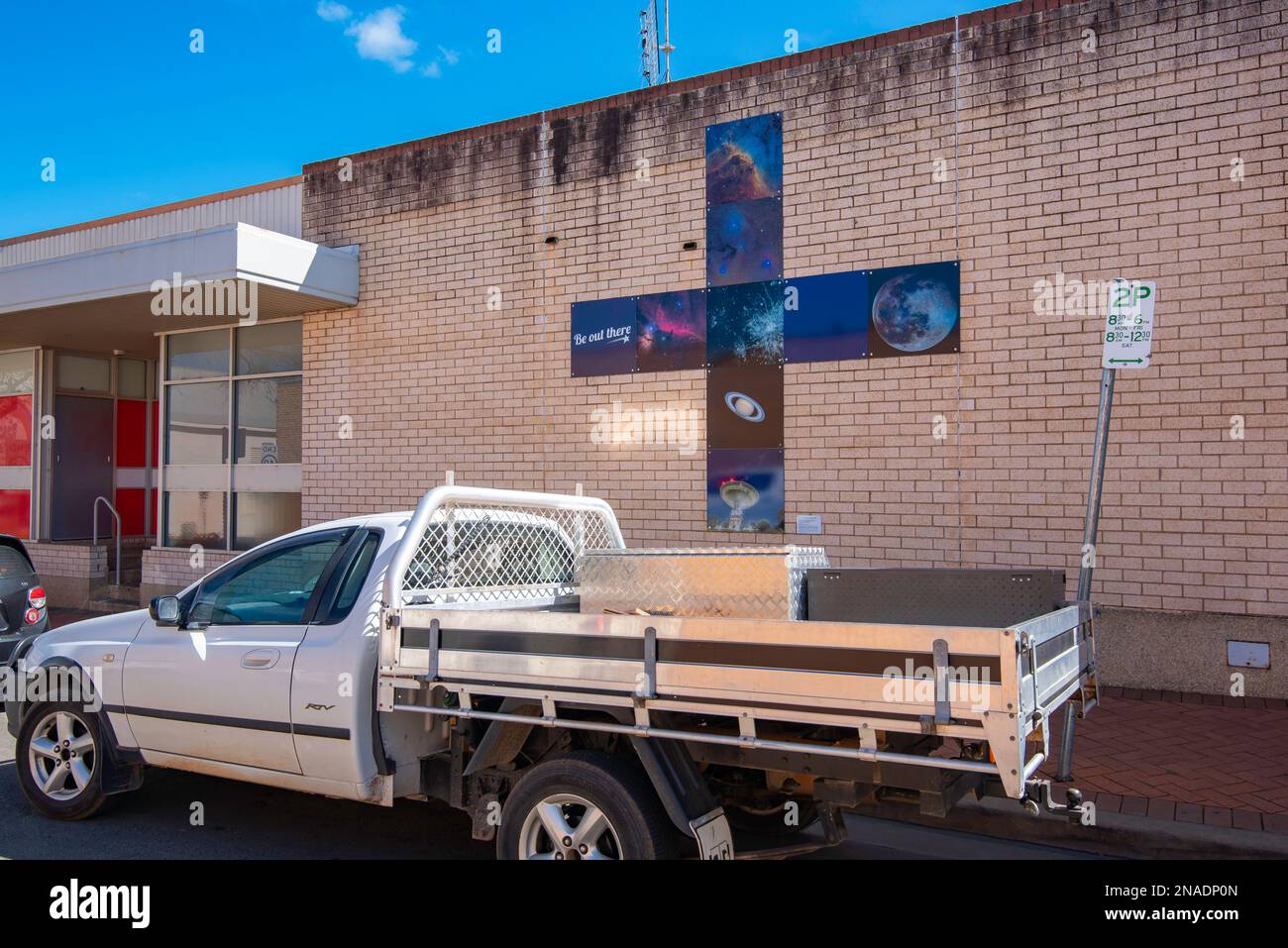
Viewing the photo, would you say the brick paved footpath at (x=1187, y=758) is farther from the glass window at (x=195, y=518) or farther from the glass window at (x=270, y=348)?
the glass window at (x=195, y=518)

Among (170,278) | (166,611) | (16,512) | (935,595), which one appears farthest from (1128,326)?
(16,512)

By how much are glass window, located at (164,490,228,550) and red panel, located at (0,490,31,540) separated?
326 centimetres

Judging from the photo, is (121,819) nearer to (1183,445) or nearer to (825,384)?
(825,384)

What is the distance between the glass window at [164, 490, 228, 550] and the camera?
1330cm

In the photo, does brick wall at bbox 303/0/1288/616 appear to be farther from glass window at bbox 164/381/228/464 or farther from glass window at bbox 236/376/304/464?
glass window at bbox 164/381/228/464

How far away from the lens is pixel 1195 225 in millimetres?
8031

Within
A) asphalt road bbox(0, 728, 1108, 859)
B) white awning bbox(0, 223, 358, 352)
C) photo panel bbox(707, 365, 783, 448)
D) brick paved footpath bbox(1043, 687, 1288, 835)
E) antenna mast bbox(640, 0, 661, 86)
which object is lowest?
asphalt road bbox(0, 728, 1108, 859)

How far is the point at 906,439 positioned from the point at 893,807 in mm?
5315

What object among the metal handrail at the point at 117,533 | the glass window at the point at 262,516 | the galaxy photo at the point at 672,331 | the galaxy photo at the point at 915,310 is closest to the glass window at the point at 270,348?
the glass window at the point at 262,516

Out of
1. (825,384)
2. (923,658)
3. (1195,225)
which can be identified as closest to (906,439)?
(825,384)

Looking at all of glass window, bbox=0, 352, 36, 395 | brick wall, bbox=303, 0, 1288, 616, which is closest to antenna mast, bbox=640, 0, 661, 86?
brick wall, bbox=303, 0, 1288, 616

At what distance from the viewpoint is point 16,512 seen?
15.6 metres

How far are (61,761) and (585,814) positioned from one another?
3.40m

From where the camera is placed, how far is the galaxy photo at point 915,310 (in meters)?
8.89
